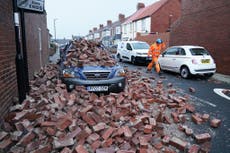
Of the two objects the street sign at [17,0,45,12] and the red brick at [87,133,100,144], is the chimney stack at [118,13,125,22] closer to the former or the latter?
the street sign at [17,0,45,12]

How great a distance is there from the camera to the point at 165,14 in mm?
34156

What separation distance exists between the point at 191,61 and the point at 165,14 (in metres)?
25.2

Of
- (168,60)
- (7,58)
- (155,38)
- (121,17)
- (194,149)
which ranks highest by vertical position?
(121,17)

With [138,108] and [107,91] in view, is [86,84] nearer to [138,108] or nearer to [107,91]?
[107,91]

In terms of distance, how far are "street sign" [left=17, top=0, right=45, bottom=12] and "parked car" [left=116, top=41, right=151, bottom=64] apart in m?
10.9

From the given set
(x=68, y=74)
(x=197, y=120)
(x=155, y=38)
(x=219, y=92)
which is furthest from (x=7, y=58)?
(x=155, y=38)

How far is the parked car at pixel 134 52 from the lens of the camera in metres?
16.7

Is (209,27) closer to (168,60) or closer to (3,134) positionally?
(168,60)

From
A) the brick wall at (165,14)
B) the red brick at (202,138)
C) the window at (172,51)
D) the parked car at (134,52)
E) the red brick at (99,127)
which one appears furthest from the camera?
the brick wall at (165,14)

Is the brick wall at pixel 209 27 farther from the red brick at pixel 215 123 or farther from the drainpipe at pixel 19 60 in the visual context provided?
the drainpipe at pixel 19 60

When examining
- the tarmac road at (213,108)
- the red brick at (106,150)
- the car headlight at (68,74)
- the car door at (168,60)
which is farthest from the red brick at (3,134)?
the car door at (168,60)

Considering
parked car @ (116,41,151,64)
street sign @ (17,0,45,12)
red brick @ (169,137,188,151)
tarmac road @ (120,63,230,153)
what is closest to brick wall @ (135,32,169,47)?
parked car @ (116,41,151,64)

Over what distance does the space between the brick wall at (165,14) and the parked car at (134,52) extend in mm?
16223

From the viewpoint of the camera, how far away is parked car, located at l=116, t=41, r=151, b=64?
16672 millimetres
